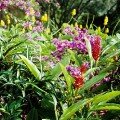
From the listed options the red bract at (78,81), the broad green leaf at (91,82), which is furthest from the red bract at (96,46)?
the red bract at (78,81)

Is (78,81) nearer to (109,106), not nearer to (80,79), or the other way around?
(80,79)

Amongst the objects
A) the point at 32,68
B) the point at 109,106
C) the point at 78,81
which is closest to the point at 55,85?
the point at 32,68

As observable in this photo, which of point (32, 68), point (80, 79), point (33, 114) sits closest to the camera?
point (80, 79)

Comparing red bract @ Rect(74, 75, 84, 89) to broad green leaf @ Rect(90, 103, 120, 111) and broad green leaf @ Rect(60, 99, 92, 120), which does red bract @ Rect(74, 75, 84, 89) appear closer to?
broad green leaf @ Rect(60, 99, 92, 120)

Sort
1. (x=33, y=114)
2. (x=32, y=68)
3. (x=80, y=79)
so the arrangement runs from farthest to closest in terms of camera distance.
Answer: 1. (x=32, y=68)
2. (x=33, y=114)
3. (x=80, y=79)

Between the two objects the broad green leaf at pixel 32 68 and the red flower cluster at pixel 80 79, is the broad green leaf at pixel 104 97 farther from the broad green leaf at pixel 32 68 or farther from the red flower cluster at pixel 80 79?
the broad green leaf at pixel 32 68

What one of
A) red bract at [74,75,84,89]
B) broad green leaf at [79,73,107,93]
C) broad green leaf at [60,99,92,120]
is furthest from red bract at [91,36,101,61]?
broad green leaf at [60,99,92,120]

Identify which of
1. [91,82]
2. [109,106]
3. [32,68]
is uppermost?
[32,68]

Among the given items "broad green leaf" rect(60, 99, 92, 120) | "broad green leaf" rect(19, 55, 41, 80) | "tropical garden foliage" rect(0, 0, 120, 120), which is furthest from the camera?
"broad green leaf" rect(19, 55, 41, 80)

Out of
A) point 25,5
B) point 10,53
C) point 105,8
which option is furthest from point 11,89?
point 105,8

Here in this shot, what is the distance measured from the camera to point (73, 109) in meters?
2.80

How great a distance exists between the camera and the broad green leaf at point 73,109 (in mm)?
2750

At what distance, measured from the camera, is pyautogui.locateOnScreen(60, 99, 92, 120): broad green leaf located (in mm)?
2750

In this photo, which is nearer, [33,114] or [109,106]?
[109,106]
